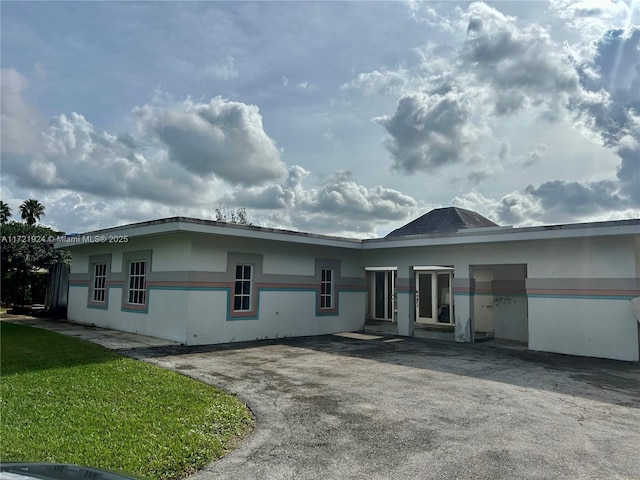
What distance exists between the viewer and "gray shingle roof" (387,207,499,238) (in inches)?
773

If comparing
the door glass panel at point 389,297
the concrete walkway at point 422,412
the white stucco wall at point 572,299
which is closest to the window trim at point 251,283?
the concrete walkway at point 422,412

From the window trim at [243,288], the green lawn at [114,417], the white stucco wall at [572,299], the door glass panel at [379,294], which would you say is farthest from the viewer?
the door glass panel at [379,294]

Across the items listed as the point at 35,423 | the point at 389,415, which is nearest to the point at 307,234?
the point at 389,415

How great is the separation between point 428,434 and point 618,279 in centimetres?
804

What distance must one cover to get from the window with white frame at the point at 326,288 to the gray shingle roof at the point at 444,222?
222 inches

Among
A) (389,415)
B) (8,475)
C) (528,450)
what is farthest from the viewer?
(389,415)

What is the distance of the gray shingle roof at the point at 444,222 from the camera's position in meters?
19.6

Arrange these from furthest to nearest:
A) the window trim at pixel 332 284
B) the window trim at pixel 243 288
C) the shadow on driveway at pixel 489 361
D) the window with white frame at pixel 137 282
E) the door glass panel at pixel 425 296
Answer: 1. the door glass panel at pixel 425 296
2. the window trim at pixel 332 284
3. the window with white frame at pixel 137 282
4. the window trim at pixel 243 288
5. the shadow on driveway at pixel 489 361

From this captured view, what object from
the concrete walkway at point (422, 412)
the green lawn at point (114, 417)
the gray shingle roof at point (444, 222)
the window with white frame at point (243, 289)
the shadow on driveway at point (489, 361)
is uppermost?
the gray shingle roof at point (444, 222)

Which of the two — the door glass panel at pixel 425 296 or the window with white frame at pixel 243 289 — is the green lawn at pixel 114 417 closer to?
the window with white frame at pixel 243 289

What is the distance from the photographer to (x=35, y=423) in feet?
15.1

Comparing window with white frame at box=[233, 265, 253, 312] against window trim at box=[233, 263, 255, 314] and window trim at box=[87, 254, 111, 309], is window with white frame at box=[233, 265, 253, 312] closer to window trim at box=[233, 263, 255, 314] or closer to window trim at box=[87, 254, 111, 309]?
window trim at box=[233, 263, 255, 314]

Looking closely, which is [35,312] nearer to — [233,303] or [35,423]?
[233,303]

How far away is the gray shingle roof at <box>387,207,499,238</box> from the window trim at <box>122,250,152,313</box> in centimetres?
1079
